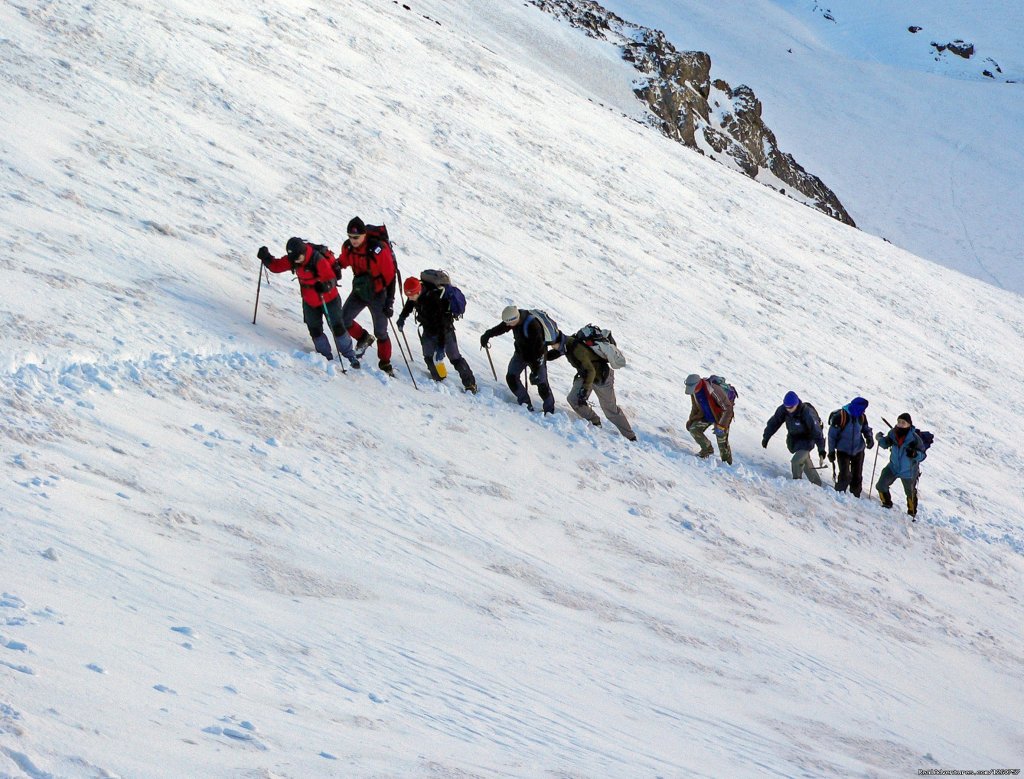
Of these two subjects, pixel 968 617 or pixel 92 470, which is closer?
pixel 92 470

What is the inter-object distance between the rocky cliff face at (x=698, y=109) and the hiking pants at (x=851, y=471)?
3577 cm

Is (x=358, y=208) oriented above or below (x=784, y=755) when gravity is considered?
above

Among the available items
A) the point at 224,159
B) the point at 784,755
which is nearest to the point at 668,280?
the point at 224,159

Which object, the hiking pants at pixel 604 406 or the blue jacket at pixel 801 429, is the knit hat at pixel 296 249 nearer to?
the hiking pants at pixel 604 406

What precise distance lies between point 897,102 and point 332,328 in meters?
69.6

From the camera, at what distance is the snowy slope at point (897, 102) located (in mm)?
56906

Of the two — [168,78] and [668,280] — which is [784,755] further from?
[168,78]

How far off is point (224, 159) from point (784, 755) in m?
13.7

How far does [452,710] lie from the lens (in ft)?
18.8

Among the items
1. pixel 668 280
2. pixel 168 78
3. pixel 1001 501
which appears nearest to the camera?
pixel 1001 501

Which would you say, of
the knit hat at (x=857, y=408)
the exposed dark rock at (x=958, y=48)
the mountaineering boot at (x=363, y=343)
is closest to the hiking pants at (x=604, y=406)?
the mountaineering boot at (x=363, y=343)

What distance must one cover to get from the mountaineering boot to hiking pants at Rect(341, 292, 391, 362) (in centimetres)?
4

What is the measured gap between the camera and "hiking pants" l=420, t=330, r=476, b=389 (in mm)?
11766

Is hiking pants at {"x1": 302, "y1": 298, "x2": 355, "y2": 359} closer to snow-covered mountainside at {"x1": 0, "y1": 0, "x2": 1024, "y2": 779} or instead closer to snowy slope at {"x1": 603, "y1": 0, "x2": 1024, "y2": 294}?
snow-covered mountainside at {"x1": 0, "y1": 0, "x2": 1024, "y2": 779}
